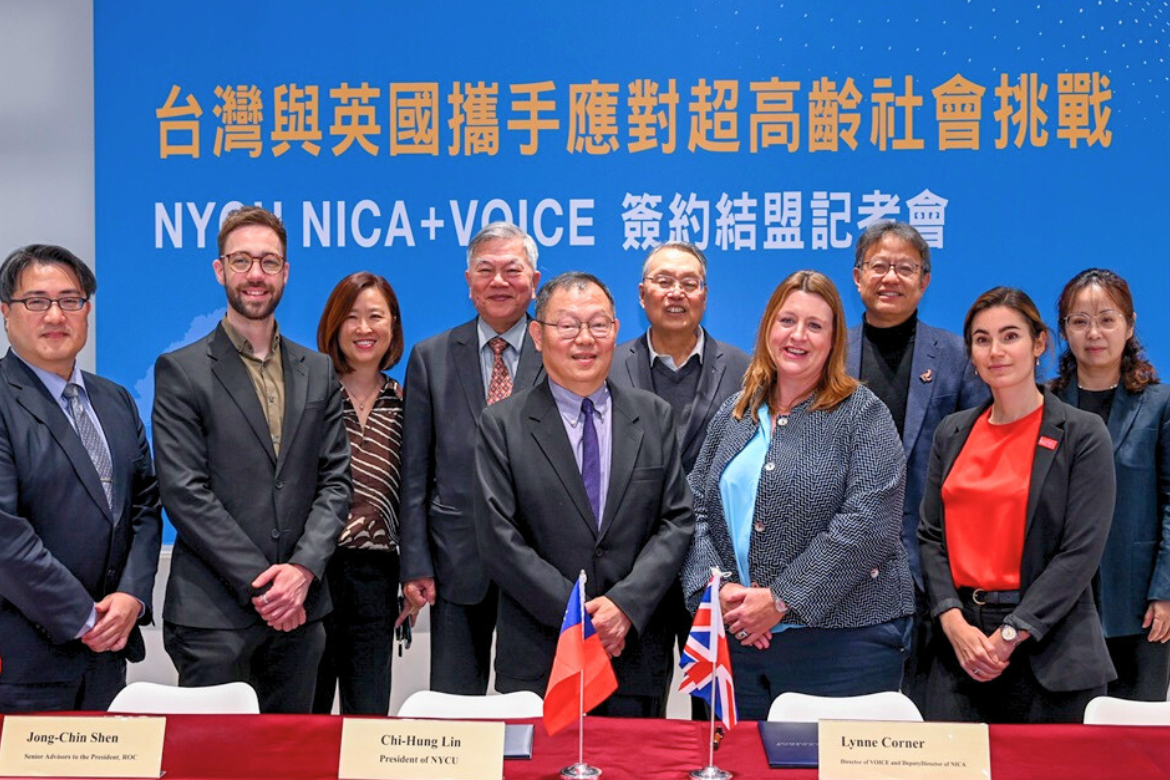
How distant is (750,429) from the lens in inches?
110

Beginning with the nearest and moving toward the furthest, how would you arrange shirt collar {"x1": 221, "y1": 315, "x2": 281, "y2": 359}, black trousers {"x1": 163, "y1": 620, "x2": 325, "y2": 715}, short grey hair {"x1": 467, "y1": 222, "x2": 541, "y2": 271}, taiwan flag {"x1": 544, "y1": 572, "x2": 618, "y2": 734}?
taiwan flag {"x1": 544, "y1": 572, "x2": 618, "y2": 734} → black trousers {"x1": 163, "y1": 620, "x2": 325, "y2": 715} → shirt collar {"x1": 221, "y1": 315, "x2": 281, "y2": 359} → short grey hair {"x1": 467, "y1": 222, "x2": 541, "y2": 271}

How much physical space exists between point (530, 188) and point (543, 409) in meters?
1.94

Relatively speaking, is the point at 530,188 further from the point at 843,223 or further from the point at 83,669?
the point at 83,669

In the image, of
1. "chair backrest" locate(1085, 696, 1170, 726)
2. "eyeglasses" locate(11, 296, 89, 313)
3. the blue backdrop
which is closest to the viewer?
"chair backrest" locate(1085, 696, 1170, 726)

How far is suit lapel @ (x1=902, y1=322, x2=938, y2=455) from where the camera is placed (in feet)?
10.8

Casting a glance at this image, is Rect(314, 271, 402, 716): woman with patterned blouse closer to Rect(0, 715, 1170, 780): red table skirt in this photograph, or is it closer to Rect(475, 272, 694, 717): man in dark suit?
Rect(475, 272, 694, 717): man in dark suit

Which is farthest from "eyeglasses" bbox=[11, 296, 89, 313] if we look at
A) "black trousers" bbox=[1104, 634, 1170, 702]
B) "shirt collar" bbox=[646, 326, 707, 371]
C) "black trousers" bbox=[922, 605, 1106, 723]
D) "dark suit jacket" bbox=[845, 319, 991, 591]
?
"black trousers" bbox=[1104, 634, 1170, 702]

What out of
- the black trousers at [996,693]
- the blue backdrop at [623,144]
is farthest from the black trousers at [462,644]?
the blue backdrop at [623,144]

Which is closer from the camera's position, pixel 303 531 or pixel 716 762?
pixel 716 762

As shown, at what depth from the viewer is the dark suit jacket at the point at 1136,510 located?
3.18 m

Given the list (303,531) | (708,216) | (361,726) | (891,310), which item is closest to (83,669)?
(303,531)

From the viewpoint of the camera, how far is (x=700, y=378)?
3338mm

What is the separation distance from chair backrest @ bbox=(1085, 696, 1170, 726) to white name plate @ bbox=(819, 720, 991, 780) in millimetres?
633

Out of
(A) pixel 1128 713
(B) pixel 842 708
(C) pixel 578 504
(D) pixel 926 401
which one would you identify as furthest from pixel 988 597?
(C) pixel 578 504
